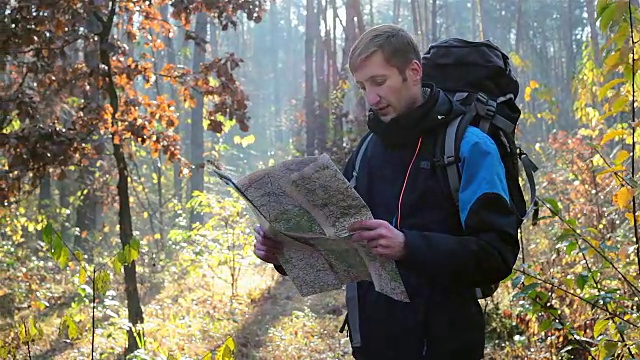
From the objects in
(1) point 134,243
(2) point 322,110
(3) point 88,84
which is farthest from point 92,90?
(2) point 322,110

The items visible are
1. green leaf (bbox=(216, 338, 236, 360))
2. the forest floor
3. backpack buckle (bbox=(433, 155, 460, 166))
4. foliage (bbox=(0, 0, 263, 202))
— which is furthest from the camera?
the forest floor

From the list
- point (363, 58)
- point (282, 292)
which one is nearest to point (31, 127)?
point (363, 58)

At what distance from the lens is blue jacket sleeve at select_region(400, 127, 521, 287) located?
1.76 metres

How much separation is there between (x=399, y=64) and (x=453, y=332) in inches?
31.9

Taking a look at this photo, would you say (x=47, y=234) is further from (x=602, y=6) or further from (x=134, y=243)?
(x=602, y=6)

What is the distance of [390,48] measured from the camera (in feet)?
6.37

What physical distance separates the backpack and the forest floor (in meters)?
2.66

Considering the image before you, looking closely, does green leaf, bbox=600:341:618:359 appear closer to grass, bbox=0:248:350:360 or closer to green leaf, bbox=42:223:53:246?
green leaf, bbox=42:223:53:246

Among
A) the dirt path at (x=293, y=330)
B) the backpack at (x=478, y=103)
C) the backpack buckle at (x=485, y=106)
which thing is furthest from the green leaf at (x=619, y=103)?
the dirt path at (x=293, y=330)

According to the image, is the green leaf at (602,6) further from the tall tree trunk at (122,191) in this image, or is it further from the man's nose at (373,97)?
the tall tree trunk at (122,191)

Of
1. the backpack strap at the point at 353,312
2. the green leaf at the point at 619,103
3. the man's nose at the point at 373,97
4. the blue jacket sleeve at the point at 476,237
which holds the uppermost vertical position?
the green leaf at the point at 619,103

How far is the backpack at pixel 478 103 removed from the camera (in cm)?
190

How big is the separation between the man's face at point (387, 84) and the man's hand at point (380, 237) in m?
0.41

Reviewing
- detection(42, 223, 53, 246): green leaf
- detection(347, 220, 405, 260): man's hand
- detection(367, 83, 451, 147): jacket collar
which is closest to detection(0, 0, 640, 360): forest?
detection(42, 223, 53, 246): green leaf
